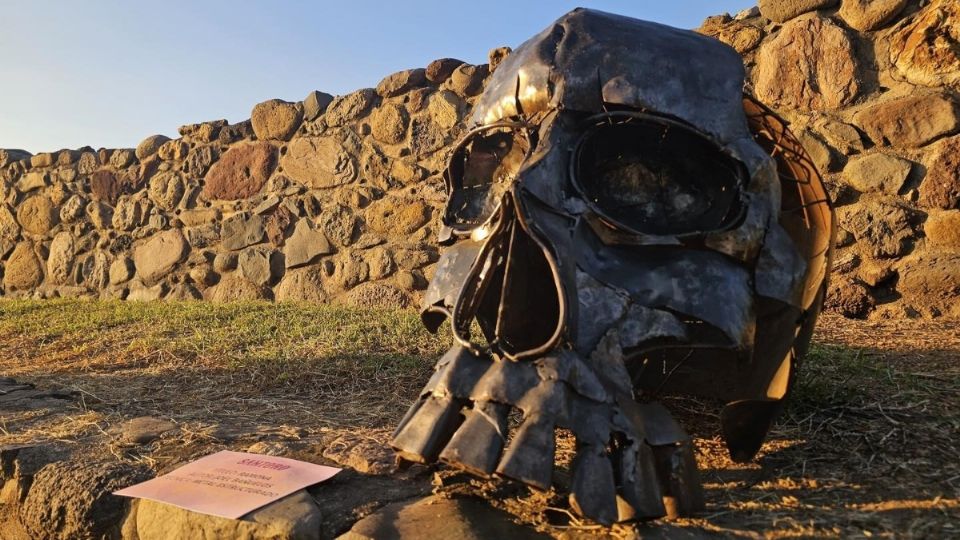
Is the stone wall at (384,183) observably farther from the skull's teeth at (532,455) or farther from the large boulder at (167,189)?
the skull's teeth at (532,455)

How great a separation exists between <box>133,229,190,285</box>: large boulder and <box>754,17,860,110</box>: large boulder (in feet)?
15.6

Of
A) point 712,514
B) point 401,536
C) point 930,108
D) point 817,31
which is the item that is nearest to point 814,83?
point 817,31

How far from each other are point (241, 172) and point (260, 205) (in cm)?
41

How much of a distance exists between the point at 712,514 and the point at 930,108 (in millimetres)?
2663

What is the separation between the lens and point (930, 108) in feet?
10.5

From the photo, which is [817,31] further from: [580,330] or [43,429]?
[43,429]

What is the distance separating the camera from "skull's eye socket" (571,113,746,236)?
5.01 feet

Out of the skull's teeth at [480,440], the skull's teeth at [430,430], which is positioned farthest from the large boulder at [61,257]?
the skull's teeth at [480,440]

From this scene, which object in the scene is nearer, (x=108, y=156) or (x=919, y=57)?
(x=919, y=57)

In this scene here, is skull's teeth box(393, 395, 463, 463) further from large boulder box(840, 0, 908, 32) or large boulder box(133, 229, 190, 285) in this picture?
large boulder box(133, 229, 190, 285)

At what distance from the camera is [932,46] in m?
3.20

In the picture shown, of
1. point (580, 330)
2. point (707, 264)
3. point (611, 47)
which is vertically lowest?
point (580, 330)

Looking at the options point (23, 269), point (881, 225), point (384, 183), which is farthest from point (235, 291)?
point (881, 225)

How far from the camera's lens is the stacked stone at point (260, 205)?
4914 millimetres
